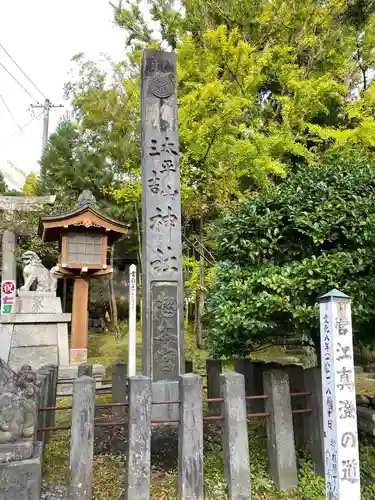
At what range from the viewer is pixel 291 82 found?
351 inches

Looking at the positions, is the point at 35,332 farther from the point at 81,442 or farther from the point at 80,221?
the point at 81,442

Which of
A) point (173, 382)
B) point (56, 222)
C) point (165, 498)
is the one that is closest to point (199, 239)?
point (56, 222)

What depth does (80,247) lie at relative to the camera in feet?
28.9

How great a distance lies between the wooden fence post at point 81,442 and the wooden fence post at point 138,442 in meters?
0.33

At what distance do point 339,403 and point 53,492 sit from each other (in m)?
2.51

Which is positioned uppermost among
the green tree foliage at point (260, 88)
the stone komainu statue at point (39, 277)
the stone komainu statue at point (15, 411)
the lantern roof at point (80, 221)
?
the green tree foliage at point (260, 88)

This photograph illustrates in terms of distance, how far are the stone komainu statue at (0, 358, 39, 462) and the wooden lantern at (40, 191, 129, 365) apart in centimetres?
564

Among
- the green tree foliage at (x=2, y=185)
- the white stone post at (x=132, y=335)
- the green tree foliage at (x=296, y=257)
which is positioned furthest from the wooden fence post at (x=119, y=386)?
the green tree foliage at (x=2, y=185)

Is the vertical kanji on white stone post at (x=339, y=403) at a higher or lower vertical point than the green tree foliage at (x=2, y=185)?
lower

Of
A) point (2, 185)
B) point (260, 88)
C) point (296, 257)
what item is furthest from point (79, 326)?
point (2, 185)

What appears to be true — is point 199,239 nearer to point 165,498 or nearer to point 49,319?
point 49,319

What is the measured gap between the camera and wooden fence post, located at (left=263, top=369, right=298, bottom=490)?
3.52 meters

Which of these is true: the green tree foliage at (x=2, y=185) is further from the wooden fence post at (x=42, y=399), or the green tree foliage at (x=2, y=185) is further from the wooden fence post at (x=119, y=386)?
the wooden fence post at (x=42, y=399)

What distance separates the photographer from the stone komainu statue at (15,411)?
287 cm
